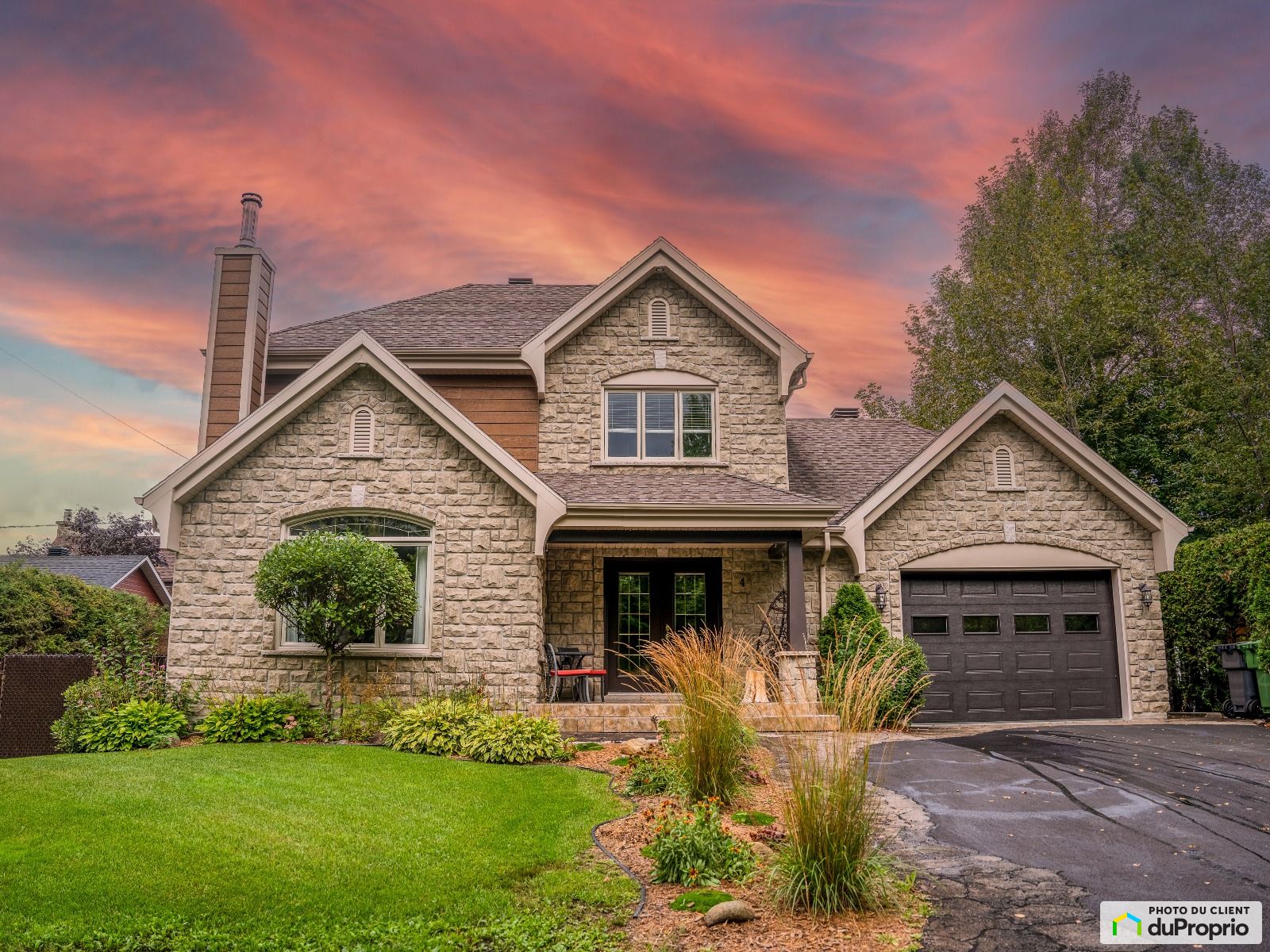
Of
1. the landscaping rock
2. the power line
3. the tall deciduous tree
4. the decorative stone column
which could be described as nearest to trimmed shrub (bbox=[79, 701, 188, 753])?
the power line

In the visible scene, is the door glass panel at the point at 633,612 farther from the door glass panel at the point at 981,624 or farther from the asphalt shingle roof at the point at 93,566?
the asphalt shingle roof at the point at 93,566

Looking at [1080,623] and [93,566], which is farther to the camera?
[93,566]

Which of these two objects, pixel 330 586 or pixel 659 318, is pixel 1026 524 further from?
pixel 330 586

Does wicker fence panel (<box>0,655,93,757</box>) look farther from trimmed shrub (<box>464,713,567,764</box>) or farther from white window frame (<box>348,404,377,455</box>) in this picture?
trimmed shrub (<box>464,713,567,764</box>)

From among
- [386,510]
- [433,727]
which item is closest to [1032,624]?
[433,727]

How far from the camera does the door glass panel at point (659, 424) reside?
14.8 meters

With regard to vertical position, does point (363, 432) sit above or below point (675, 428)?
below

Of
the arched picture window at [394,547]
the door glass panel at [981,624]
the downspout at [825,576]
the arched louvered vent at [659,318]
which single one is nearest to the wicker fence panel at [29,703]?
the arched picture window at [394,547]

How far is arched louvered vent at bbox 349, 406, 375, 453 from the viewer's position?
1222 centimetres

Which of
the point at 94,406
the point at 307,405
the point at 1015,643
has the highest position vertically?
the point at 94,406

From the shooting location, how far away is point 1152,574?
558 inches

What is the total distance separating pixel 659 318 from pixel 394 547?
6.00 m

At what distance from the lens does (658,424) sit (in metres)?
14.9

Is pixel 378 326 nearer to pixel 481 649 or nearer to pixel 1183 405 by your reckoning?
pixel 481 649
